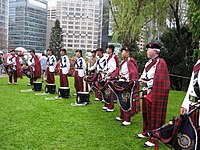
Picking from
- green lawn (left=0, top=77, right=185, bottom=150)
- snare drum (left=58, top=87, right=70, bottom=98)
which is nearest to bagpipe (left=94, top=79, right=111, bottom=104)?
green lawn (left=0, top=77, right=185, bottom=150)

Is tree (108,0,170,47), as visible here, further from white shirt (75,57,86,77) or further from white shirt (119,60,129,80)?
white shirt (119,60,129,80)

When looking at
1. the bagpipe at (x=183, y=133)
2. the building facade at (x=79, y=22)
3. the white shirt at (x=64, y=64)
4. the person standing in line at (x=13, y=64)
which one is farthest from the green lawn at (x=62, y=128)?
the building facade at (x=79, y=22)

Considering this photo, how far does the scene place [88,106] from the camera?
313 inches

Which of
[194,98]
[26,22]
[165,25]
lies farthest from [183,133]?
[26,22]

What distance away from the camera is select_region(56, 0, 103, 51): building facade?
296 ft

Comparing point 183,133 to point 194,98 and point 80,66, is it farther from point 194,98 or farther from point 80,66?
point 80,66

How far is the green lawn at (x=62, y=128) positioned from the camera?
446cm

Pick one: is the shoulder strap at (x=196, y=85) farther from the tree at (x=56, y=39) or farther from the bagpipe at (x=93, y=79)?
the tree at (x=56, y=39)

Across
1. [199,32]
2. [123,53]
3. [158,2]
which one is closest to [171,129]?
[123,53]

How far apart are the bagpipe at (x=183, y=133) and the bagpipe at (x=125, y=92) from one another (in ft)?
7.81

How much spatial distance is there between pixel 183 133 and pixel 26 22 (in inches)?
2716

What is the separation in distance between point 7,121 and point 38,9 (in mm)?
67938

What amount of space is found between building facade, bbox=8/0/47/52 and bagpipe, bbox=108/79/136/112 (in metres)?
64.7

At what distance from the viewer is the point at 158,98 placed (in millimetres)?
4445
